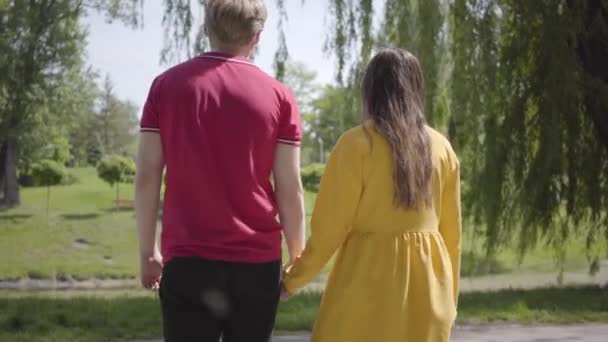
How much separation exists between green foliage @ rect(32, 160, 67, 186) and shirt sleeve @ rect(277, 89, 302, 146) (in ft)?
103

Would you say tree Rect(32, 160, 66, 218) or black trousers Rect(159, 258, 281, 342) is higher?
black trousers Rect(159, 258, 281, 342)

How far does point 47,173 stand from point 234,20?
32.0 m

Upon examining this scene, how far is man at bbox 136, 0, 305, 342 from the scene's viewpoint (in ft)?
8.29

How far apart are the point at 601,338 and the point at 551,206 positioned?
2867 millimetres

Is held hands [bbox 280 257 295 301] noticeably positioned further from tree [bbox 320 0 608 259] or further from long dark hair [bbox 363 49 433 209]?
tree [bbox 320 0 608 259]

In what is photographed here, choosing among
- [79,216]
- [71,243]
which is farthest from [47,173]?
[71,243]

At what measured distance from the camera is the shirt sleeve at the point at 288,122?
265 centimetres

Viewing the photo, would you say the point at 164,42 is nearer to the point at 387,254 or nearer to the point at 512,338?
the point at 512,338

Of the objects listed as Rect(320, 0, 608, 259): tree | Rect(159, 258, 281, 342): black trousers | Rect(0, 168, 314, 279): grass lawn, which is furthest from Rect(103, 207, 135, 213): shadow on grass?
Rect(159, 258, 281, 342): black trousers

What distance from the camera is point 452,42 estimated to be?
9.02 m

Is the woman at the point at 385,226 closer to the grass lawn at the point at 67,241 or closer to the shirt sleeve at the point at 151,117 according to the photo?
the shirt sleeve at the point at 151,117

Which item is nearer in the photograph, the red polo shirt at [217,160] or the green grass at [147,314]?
the red polo shirt at [217,160]

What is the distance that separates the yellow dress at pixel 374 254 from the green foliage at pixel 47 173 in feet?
103

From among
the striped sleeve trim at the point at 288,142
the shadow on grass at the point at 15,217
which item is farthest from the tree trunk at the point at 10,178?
the striped sleeve trim at the point at 288,142
